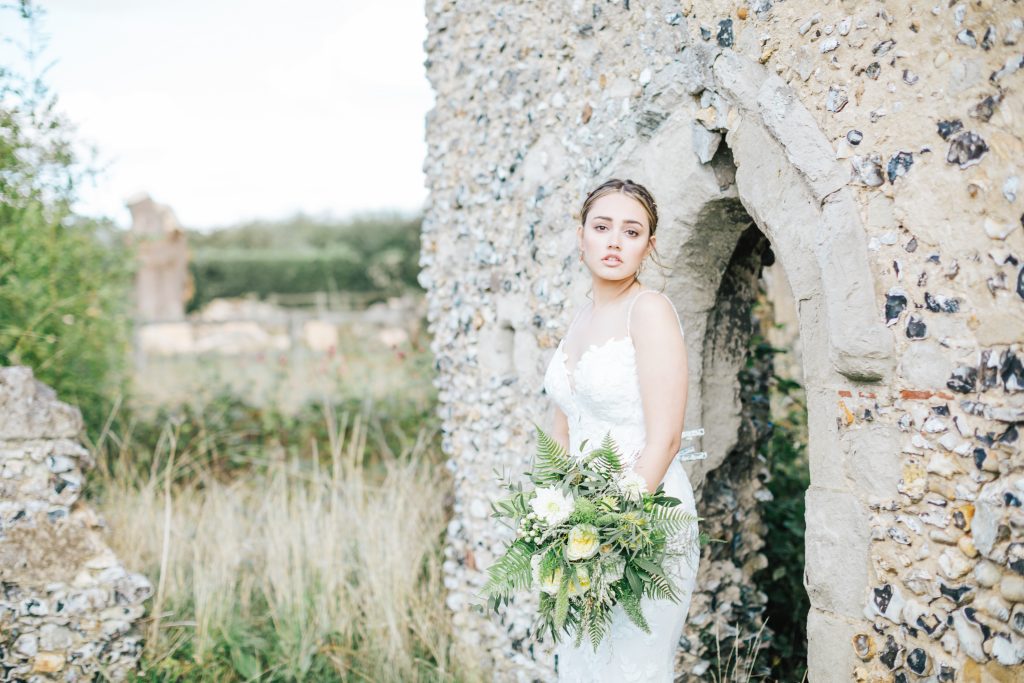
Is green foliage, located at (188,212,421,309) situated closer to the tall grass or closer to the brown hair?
the tall grass

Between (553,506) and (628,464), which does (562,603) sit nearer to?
(553,506)

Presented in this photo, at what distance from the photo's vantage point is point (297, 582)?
500cm

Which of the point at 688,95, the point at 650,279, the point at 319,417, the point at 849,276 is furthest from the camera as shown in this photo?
the point at 319,417

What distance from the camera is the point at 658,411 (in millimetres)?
2570

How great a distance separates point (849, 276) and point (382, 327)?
1142 cm

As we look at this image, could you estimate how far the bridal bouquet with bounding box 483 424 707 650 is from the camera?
2.39m

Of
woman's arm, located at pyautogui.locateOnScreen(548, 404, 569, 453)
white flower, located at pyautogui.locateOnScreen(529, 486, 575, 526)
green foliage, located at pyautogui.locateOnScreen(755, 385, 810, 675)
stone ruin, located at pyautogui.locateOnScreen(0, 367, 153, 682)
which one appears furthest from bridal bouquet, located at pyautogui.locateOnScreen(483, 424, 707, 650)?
stone ruin, located at pyautogui.locateOnScreen(0, 367, 153, 682)

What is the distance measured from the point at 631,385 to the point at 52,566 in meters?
3.30

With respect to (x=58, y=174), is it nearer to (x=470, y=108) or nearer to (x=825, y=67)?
(x=470, y=108)

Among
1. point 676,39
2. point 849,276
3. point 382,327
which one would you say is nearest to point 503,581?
point 849,276

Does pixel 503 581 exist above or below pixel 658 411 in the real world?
below

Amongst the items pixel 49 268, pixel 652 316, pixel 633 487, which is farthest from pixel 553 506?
pixel 49 268

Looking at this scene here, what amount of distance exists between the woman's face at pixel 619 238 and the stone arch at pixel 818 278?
500 millimetres

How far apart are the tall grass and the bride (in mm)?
2038
